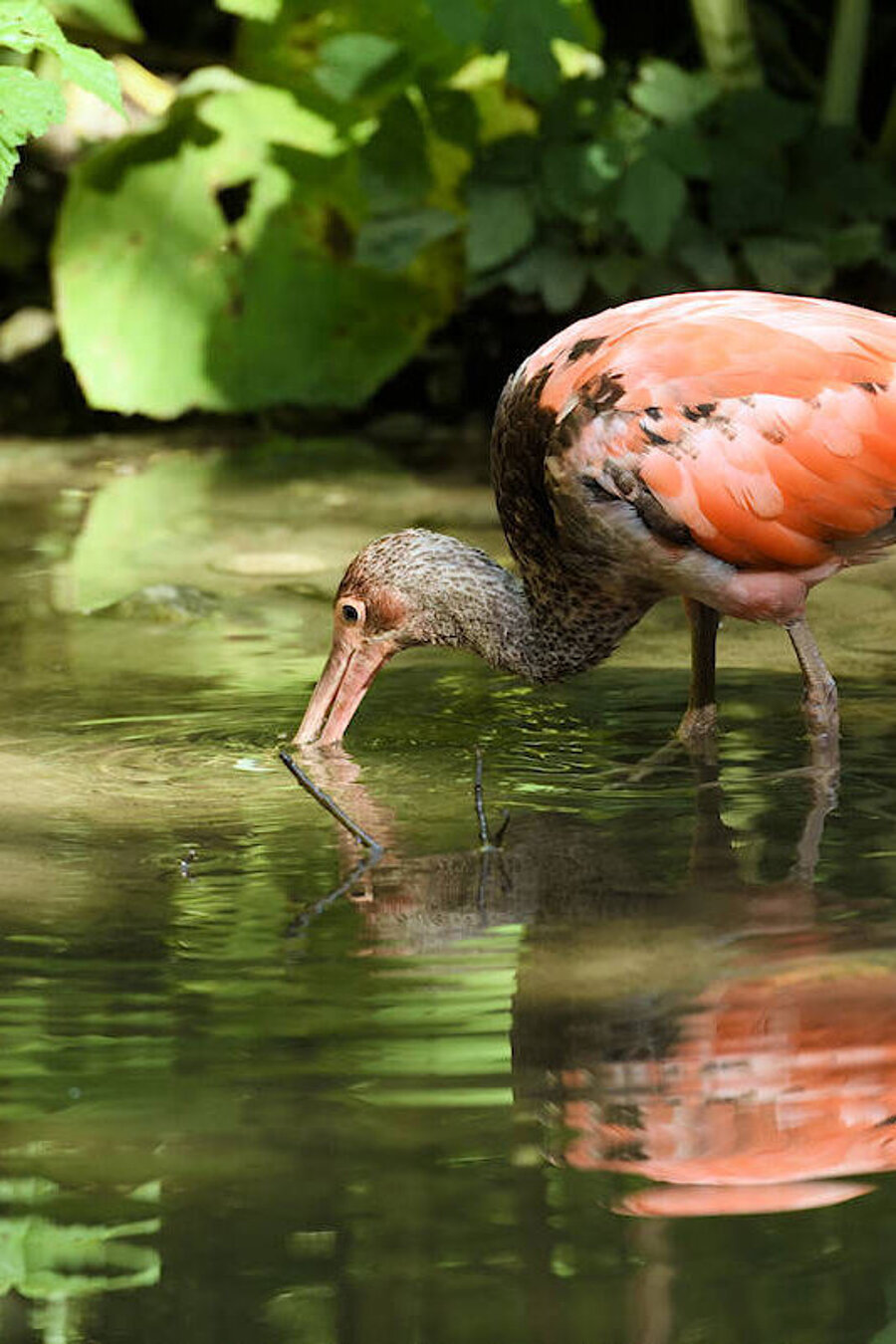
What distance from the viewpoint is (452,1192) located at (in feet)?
9.70

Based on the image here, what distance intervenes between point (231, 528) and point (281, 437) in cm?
185

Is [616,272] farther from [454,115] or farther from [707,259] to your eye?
[454,115]

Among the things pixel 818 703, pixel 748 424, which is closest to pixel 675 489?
pixel 748 424

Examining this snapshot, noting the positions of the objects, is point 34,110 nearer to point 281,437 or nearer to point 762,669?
point 762,669

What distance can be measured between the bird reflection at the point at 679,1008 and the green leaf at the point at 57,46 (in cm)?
171

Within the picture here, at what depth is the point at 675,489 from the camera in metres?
4.88

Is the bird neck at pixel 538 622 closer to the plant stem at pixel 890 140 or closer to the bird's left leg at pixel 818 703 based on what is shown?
the bird's left leg at pixel 818 703

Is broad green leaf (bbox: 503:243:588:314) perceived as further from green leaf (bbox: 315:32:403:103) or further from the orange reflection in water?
the orange reflection in water

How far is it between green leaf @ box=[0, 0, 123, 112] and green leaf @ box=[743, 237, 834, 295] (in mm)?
3685

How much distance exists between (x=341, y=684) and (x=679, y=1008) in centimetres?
196

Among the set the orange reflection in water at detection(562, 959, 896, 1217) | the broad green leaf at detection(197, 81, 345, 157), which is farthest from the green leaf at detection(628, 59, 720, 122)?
the orange reflection in water at detection(562, 959, 896, 1217)

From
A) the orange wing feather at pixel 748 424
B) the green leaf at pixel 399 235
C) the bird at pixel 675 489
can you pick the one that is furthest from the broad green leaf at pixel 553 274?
the orange wing feather at pixel 748 424

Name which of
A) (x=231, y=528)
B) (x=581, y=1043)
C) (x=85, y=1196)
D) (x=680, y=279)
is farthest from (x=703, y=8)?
(x=85, y=1196)

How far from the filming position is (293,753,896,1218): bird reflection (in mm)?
3016
